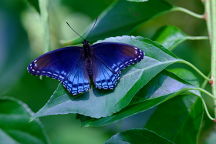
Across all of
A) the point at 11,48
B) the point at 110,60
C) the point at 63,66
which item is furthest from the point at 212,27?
the point at 11,48

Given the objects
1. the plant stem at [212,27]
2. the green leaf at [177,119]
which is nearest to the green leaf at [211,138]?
the green leaf at [177,119]

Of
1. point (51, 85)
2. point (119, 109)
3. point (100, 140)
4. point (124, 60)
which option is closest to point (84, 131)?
point (100, 140)

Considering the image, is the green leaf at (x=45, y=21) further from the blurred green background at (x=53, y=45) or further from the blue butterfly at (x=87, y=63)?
the blurred green background at (x=53, y=45)

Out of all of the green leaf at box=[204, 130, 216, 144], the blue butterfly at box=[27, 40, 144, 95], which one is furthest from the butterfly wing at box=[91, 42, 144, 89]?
the green leaf at box=[204, 130, 216, 144]

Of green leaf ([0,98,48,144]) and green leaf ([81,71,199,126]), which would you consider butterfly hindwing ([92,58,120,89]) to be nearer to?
green leaf ([81,71,199,126])

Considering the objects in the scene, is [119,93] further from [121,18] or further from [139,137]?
[121,18]
